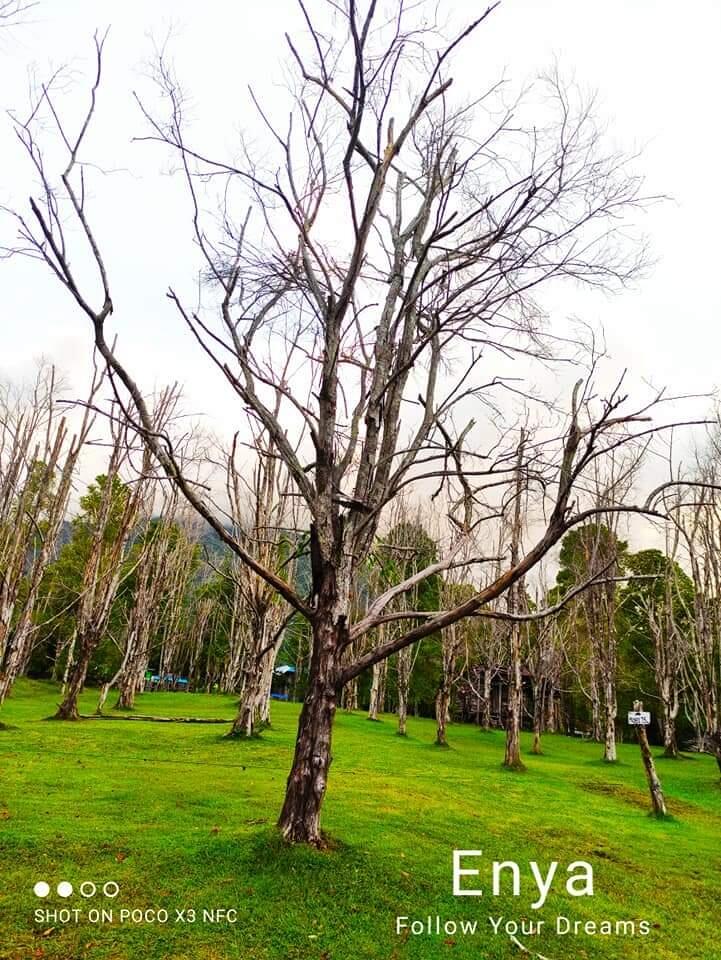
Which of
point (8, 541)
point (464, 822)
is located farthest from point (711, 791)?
point (8, 541)

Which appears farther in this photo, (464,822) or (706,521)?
(706,521)

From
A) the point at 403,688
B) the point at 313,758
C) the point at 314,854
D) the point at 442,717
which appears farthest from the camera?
the point at 403,688

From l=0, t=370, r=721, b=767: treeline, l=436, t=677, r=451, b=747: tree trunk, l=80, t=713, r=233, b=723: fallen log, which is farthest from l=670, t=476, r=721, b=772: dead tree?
l=80, t=713, r=233, b=723: fallen log

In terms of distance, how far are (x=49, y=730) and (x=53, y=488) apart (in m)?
7.71

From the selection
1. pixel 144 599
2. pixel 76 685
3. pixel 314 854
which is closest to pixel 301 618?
pixel 144 599

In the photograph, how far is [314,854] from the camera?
5.11m

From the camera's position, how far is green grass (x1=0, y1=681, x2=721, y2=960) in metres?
4.25

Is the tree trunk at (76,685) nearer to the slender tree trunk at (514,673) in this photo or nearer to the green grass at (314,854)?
the green grass at (314,854)

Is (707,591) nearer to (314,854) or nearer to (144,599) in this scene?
(314,854)

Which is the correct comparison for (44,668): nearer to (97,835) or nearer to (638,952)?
(97,835)

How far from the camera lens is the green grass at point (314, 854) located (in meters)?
4.25

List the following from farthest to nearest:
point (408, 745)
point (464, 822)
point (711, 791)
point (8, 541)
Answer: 1. point (408, 745)
2. point (711, 791)
3. point (8, 541)
4. point (464, 822)

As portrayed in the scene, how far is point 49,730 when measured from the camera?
14039 millimetres

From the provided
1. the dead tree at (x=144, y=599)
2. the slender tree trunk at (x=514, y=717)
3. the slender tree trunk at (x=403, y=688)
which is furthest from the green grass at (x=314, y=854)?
the dead tree at (x=144, y=599)
